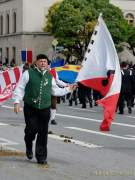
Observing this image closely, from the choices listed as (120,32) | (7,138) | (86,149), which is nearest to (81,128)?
(7,138)

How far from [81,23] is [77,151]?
59300 mm

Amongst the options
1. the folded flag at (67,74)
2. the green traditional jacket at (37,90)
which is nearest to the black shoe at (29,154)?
the green traditional jacket at (37,90)

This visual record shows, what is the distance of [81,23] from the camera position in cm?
7344

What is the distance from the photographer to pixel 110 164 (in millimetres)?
12789

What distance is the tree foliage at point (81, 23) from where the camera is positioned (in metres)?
73.1

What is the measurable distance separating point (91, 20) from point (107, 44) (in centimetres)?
6055

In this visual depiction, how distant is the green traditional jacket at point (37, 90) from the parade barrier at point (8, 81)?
25.9 ft

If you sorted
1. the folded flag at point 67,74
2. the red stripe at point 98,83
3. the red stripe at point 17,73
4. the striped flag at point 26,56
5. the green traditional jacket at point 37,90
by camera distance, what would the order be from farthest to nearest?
1. the striped flag at point 26,56
2. the folded flag at point 67,74
3. the red stripe at point 17,73
4. the red stripe at point 98,83
5. the green traditional jacket at point 37,90

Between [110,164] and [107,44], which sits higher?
[107,44]

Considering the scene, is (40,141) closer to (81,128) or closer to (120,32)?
(81,128)

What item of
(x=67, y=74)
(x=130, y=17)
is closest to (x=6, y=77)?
(x=67, y=74)

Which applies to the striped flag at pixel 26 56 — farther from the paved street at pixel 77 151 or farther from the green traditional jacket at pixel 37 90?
the green traditional jacket at pixel 37 90

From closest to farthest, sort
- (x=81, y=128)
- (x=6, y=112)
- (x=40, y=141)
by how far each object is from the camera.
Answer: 1. (x=40, y=141)
2. (x=81, y=128)
3. (x=6, y=112)

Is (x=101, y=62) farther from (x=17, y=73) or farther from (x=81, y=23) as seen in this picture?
(x=81, y=23)
